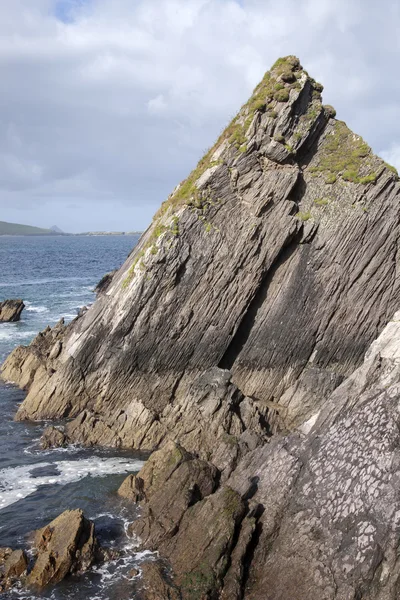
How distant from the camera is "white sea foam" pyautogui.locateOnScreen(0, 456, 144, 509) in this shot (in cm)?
2262

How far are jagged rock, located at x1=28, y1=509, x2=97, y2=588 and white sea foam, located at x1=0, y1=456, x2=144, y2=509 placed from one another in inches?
182

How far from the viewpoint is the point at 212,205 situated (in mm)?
29141

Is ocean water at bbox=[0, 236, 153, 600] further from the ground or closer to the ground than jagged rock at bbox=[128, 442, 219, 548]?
closer to the ground

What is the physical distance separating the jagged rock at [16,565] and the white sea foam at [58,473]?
486 centimetres

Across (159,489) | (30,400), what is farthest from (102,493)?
(30,400)

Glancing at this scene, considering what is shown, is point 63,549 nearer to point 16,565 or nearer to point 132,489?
point 16,565

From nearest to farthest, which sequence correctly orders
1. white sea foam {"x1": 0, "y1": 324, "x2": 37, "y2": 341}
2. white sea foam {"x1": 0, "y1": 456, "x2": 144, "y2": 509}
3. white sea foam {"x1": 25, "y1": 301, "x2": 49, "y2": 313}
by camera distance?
1. white sea foam {"x1": 0, "y1": 456, "x2": 144, "y2": 509}
2. white sea foam {"x1": 0, "y1": 324, "x2": 37, "y2": 341}
3. white sea foam {"x1": 25, "y1": 301, "x2": 49, "y2": 313}

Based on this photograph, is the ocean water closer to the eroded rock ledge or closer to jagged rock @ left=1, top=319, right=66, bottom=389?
jagged rock @ left=1, top=319, right=66, bottom=389

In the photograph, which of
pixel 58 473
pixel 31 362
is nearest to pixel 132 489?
pixel 58 473

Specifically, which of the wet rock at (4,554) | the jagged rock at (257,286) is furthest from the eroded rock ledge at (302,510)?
the jagged rock at (257,286)

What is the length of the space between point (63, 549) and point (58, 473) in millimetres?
7137

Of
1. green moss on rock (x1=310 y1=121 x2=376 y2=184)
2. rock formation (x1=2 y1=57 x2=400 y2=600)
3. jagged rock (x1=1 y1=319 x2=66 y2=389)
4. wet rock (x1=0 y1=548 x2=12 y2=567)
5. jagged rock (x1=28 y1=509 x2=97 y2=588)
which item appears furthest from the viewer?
jagged rock (x1=1 y1=319 x2=66 y2=389)

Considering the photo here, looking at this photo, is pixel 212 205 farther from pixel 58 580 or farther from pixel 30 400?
pixel 58 580

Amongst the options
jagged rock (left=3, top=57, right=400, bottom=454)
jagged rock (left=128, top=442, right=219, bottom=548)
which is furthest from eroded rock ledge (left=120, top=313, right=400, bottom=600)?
jagged rock (left=3, top=57, right=400, bottom=454)
